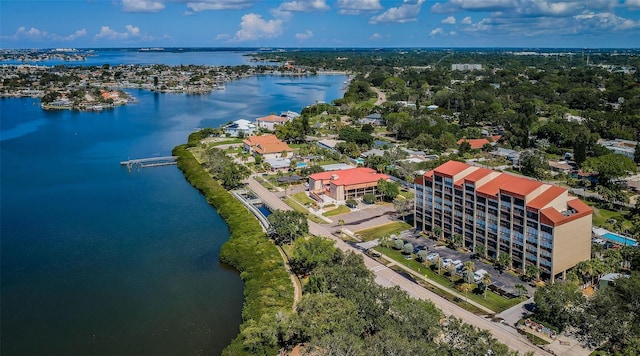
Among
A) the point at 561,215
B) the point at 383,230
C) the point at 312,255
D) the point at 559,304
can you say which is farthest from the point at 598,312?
the point at 383,230

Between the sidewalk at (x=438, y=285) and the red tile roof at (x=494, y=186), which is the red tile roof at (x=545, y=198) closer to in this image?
the red tile roof at (x=494, y=186)

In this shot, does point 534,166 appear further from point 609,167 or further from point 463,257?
point 463,257

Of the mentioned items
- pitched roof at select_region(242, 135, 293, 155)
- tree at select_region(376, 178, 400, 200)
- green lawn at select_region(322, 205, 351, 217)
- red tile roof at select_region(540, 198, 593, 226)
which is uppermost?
pitched roof at select_region(242, 135, 293, 155)

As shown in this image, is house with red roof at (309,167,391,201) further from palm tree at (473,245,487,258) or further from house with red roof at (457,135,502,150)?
house with red roof at (457,135,502,150)

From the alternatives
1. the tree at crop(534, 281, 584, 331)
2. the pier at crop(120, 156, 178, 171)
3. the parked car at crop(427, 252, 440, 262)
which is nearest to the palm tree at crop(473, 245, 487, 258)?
the parked car at crop(427, 252, 440, 262)

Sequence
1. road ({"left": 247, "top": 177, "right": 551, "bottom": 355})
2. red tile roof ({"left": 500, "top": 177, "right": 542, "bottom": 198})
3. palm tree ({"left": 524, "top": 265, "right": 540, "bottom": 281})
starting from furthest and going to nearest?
red tile roof ({"left": 500, "top": 177, "right": 542, "bottom": 198}) < palm tree ({"left": 524, "top": 265, "right": 540, "bottom": 281}) < road ({"left": 247, "top": 177, "right": 551, "bottom": 355})

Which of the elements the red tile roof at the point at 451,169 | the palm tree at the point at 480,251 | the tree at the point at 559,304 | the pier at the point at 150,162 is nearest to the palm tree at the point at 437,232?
the palm tree at the point at 480,251

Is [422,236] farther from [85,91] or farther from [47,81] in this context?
[47,81]

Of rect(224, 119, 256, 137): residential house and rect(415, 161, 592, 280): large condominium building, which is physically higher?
rect(224, 119, 256, 137): residential house
